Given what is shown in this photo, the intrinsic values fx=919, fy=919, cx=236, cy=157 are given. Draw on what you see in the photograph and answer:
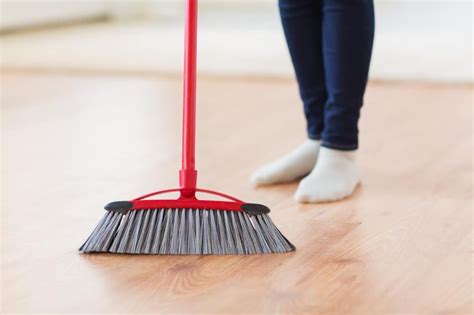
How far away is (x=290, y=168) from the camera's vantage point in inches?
66.8

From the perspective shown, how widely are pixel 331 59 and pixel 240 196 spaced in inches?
11.2

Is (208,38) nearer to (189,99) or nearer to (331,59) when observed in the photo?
(331,59)

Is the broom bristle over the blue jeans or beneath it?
beneath

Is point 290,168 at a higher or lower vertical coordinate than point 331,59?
lower

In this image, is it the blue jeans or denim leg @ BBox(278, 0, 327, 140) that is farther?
denim leg @ BBox(278, 0, 327, 140)

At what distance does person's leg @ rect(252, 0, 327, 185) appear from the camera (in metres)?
1.66

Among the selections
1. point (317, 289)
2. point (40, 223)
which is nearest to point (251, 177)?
point (40, 223)

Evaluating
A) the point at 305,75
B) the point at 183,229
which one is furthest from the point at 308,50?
the point at 183,229

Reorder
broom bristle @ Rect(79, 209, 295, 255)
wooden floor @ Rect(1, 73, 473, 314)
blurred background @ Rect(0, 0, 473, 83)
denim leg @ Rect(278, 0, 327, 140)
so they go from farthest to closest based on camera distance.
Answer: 1. blurred background @ Rect(0, 0, 473, 83)
2. denim leg @ Rect(278, 0, 327, 140)
3. broom bristle @ Rect(79, 209, 295, 255)
4. wooden floor @ Rect(1, 73, 473, 314)

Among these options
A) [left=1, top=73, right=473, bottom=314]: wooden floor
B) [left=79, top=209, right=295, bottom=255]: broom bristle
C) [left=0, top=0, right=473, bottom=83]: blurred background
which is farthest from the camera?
[left=0, top=0, right=473, bottom=83]: blurred background

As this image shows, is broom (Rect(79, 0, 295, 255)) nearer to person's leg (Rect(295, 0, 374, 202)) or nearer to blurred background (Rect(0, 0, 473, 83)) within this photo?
person's leg (Rect(295, 0, 374, 202))

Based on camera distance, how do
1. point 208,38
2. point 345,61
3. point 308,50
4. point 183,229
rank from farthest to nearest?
point 208,38 → point 308,50 → point 345,61 → point 183,229

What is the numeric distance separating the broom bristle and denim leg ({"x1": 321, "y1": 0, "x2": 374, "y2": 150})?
41 cm

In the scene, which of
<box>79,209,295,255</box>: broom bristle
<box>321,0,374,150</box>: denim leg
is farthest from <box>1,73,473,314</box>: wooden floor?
<box>321,0,374,150</box>: denim leg
